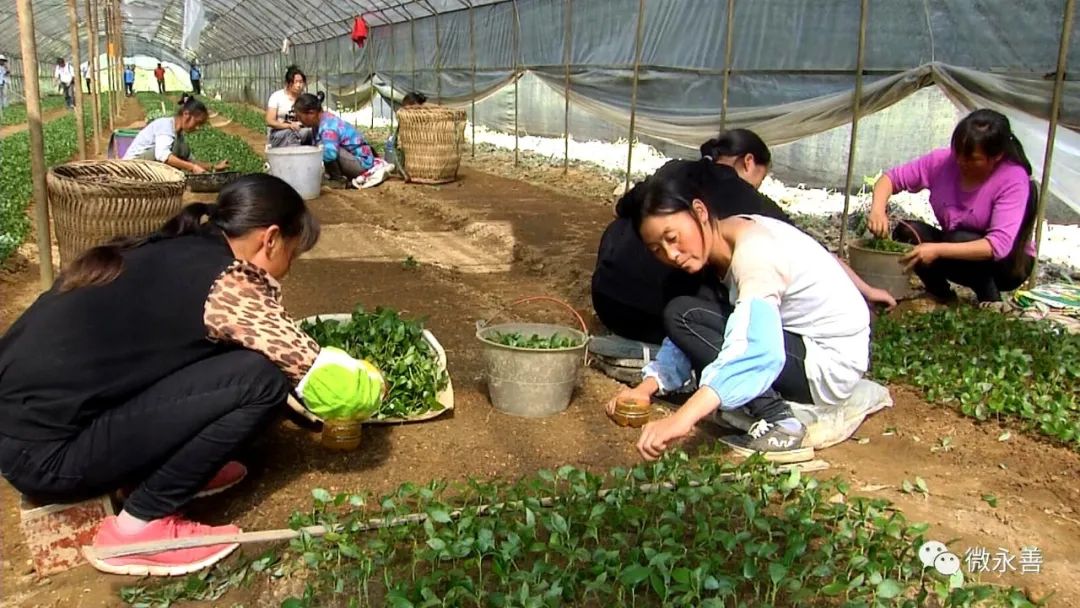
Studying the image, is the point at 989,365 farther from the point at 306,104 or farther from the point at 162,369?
the point at 306,104

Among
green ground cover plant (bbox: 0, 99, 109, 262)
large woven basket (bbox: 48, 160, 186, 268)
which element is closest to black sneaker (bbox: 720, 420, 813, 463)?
large woven basket (bbox: 48, 160, 186, 268)

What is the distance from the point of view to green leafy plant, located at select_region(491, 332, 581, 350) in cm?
344

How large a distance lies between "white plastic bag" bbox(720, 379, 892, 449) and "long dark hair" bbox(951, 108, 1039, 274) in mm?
1873

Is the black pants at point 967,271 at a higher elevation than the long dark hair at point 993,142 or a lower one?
lower

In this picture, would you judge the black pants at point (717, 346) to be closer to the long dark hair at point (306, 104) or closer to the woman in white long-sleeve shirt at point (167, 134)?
the woman in white long-sleeve shirt at point (167, 134)

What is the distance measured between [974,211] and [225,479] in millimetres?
4197

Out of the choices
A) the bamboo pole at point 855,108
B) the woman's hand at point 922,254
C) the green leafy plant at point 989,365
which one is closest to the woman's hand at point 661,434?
the green leafy plant at point 989,365

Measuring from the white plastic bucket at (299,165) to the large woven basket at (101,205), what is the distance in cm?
348

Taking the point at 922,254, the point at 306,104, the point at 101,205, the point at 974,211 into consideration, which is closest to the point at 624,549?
the point at 922,254

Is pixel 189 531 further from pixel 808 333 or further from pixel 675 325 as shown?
pixel 808 333

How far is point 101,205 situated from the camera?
4871 mm

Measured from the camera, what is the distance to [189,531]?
8.19 ft

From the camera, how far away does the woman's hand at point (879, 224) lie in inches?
197

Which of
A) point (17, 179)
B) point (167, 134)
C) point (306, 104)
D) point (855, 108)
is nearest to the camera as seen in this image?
point (855, 108)
